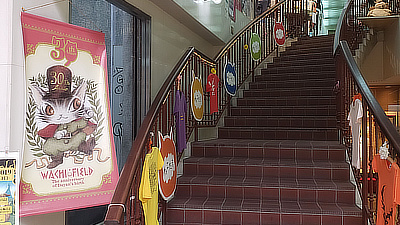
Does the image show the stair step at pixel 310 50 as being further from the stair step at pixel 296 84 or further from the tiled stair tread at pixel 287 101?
the tiled stair tread at pixel 287 101

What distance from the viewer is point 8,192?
7.39ft

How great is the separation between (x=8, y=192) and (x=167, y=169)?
1450 millimetres

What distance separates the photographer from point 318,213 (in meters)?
3.30

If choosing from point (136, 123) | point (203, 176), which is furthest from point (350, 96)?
point (136, 123)

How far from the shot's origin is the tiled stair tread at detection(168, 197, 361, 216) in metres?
3.33

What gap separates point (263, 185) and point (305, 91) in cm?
313

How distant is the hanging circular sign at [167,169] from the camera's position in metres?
3.30

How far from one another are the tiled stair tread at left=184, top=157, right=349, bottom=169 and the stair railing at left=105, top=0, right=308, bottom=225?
0.35m

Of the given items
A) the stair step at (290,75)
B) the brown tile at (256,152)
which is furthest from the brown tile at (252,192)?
the stair step at (290,75)

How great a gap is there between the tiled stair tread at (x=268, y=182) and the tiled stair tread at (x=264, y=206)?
0.15 m

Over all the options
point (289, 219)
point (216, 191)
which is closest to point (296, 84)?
point (216, 191)

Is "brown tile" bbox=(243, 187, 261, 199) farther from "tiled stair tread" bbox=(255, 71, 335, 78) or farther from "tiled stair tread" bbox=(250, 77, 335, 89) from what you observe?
"tiled stair tread" bbox=(255, 71, 335, 78)

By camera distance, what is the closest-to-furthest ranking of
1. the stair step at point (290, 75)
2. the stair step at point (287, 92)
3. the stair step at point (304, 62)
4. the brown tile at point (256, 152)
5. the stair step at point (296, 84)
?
the brown tile at point (256, 152)
the stair step at point (287, 92)
the stair step at point (296, 84)
the stair step at point (290, 75)
the stair step at point (304, 62)

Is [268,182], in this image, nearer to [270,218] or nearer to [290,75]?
[270,218]
